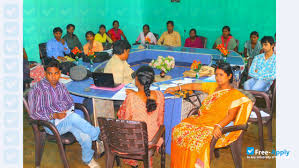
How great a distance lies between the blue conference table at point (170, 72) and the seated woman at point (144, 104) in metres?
0.44

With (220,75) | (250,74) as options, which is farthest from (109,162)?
(250,74)

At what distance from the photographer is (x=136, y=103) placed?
304 centimetres

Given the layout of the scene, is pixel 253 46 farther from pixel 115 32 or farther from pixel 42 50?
pixel 42 50

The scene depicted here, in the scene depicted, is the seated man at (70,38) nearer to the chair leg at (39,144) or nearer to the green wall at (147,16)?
the green wall at (147,16)

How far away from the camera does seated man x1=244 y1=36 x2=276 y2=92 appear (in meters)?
4.47

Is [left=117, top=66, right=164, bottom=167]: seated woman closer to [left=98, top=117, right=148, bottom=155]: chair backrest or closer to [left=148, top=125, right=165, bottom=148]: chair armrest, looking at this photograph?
[left=148, top=125, right=165, bottom=148]: chair armrest

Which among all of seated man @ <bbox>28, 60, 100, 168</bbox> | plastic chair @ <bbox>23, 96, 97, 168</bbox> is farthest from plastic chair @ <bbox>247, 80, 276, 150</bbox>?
plastic chair @ <bbox>23, 96, 97, 168</bbox>

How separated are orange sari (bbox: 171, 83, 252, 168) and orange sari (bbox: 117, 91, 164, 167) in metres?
0.25

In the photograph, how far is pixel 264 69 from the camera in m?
4.51

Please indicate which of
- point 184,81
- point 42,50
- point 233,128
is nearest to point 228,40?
point 184,81

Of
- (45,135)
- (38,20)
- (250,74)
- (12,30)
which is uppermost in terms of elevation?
(38,20)

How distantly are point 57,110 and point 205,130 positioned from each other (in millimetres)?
1636

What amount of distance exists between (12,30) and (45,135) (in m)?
→ 1.62

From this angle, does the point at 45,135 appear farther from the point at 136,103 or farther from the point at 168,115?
the point at 168,115
